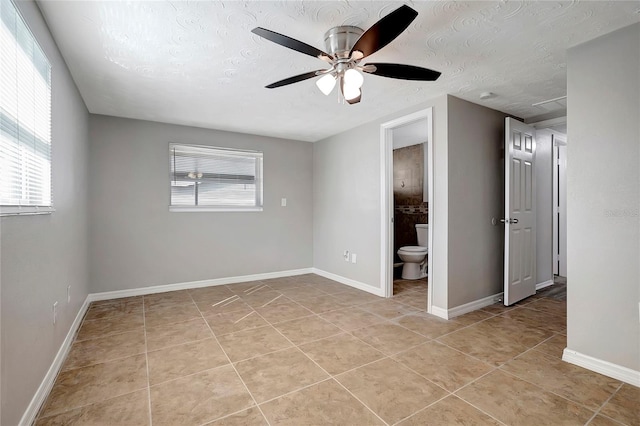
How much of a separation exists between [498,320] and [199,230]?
3703 mm

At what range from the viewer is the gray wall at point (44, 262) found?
136 centimetres

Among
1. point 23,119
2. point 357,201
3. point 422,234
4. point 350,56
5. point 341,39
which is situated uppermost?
point 341,39

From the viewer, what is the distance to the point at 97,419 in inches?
62.1

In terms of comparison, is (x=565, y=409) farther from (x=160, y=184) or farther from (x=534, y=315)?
(x=160, y=184)

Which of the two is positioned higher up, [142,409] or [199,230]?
[199,230]

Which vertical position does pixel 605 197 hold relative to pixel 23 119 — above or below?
below

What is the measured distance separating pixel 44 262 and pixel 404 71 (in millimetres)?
2512

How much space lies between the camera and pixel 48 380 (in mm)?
1828

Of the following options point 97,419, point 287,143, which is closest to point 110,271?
point 97,419

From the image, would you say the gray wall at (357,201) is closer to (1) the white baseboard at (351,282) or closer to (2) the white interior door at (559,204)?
(1) the white baseboard at (351,282)

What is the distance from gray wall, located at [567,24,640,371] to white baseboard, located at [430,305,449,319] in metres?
1.00

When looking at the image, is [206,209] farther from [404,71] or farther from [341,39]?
[404,71]

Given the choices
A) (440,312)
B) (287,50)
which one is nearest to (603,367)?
(440,312)

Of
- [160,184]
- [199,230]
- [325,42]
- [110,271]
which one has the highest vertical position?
[325,42]
